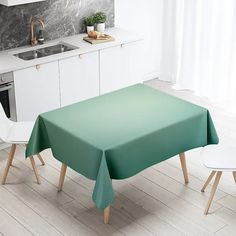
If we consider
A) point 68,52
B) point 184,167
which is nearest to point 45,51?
point 68,52

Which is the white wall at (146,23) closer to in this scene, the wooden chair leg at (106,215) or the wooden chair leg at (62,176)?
the wooden chair leg at (62,176)

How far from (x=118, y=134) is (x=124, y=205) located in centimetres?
77

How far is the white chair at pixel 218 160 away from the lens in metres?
4.51

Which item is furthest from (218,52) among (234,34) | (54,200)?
(54,200)

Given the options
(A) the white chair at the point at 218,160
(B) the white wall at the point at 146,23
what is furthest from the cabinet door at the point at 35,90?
(A) the white chair at the point at 218,160

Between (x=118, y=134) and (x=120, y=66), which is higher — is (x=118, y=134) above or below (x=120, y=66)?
above

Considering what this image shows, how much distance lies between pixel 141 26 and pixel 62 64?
1667 mm

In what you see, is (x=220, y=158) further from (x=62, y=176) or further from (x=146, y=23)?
(x=146, y=23)

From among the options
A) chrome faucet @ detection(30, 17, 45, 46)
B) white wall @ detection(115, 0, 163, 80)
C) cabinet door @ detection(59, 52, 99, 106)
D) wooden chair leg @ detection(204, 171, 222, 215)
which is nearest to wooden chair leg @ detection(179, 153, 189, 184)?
wooden chair leg @ detection(204, 171, 222, 215)

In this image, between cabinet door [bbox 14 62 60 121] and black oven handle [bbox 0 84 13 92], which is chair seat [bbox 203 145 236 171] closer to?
cabinet door [bbox 14 62 60 121]

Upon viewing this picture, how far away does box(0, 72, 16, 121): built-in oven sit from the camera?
5625 mm

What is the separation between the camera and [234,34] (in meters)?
6.59

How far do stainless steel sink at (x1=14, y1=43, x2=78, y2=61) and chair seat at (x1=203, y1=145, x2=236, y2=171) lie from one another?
7.70ft

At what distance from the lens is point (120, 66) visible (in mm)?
6688
